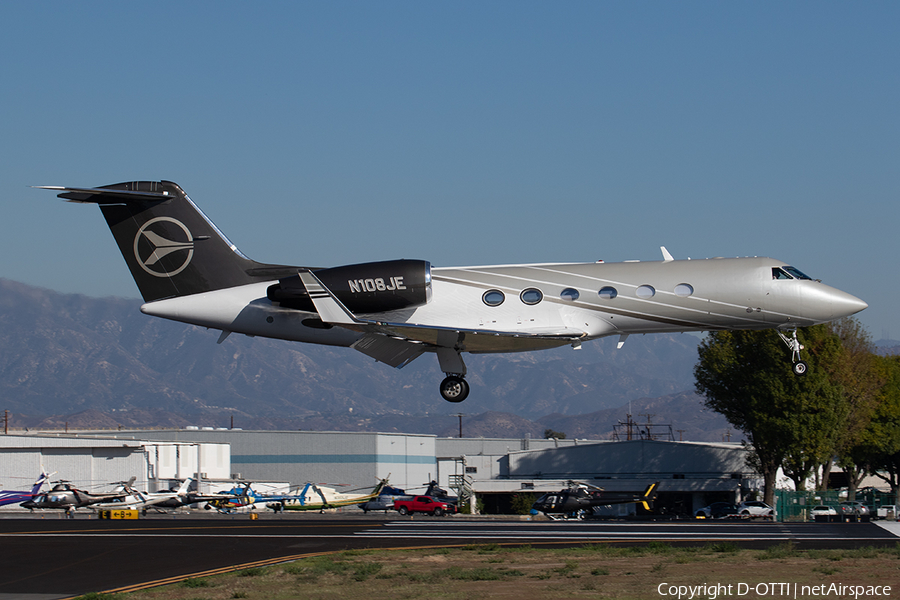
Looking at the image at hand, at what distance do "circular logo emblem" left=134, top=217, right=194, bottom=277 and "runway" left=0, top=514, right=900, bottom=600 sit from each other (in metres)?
7.50

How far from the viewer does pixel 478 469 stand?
3214 inches

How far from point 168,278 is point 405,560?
1059 centimetres

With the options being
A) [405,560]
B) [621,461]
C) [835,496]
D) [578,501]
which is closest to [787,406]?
[835,496]

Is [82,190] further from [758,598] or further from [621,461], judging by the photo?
[621,461]

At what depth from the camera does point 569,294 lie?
2355 centimetres

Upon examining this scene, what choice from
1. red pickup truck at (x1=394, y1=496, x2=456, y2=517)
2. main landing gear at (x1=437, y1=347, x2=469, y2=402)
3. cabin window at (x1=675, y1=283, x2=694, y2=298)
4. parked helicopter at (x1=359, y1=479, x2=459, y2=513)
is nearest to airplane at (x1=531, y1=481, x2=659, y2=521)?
red pickup truck at (x1=394, y1=496, x2=456, y2=517)

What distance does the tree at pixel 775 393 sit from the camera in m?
56.5

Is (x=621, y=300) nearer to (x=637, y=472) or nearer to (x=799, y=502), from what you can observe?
(x=799, y=502)

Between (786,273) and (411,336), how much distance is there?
30.6 ft

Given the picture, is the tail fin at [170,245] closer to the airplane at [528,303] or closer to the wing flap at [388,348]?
the airplane at [528,303]

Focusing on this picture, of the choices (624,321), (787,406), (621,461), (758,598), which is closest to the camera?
(758,598)

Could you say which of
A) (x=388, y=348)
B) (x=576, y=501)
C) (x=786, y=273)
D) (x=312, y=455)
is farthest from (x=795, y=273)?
(x=312, y=455)

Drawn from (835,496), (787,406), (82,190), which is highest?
(82,190)

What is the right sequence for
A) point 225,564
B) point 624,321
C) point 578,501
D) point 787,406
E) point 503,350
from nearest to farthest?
point 225,564 < point 624,321 < point 503,350 < point 578,501 < point 787,406
